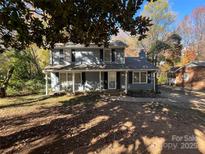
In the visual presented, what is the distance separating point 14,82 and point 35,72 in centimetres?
834

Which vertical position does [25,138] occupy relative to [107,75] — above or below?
below

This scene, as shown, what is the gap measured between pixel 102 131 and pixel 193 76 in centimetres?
2910

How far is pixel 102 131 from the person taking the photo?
11281mm

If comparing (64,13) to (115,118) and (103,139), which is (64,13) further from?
(115,118)

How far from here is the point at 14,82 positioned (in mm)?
29297

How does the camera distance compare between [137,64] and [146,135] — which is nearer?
[146,135]

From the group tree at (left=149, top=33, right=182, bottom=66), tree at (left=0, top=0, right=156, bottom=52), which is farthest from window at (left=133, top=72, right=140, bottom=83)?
tree at (left=0, top=0, right=156, bottom=52)

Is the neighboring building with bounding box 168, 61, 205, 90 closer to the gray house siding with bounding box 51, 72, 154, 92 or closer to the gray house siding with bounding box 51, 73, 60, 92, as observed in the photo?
the gray house siding with bounding box 51, 72, 154, 92

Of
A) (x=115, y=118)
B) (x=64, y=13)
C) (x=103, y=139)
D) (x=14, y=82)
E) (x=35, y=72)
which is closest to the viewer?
(x=64, y=13)

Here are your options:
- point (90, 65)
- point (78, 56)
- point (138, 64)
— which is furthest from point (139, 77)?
point (78, 56)

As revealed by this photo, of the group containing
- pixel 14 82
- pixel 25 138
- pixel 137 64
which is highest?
pixel 137 64

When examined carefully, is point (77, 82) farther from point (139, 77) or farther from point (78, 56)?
point (139, 77)

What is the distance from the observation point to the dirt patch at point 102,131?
953 centimetres

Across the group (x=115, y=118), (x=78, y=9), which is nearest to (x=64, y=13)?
(x=78, y=9)
